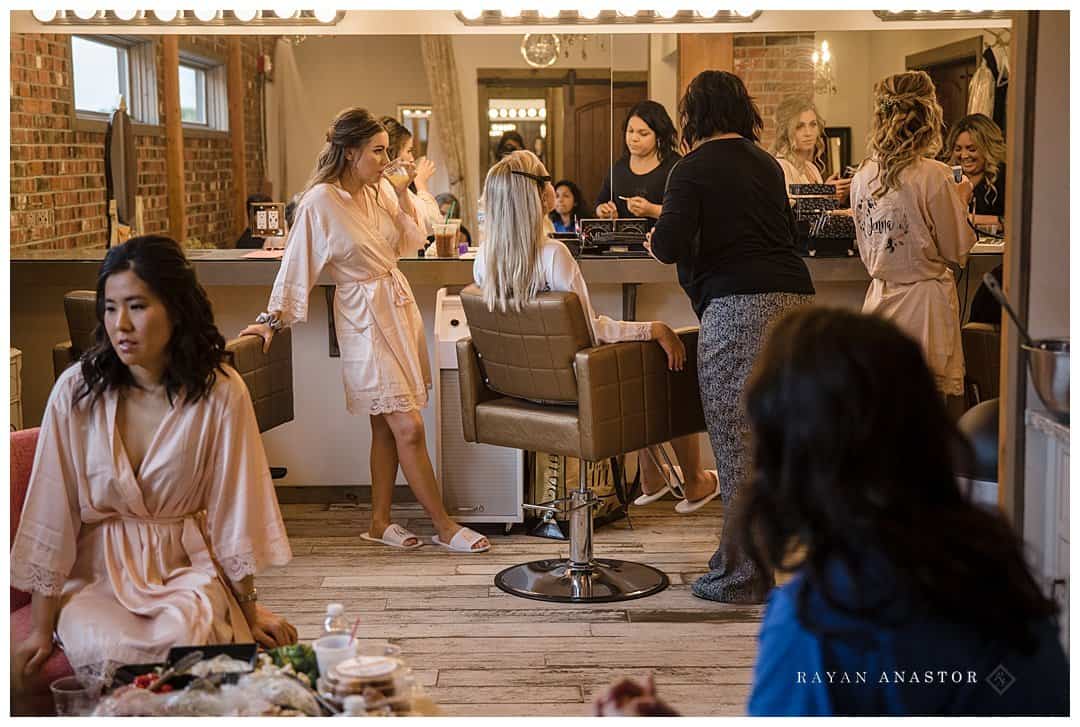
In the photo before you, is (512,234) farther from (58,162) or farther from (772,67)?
(58,162)

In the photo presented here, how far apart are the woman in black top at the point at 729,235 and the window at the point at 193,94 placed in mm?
4771

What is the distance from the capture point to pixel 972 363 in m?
4.35

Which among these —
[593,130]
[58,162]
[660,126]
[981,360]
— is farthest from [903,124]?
[58,162]

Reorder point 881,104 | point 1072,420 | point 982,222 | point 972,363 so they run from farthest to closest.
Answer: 1. point 982,222
2. point 972,363
3. point 881,104
4. point 1072,420

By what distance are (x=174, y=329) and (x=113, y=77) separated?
4.81m

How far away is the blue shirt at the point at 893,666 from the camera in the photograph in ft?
4.47

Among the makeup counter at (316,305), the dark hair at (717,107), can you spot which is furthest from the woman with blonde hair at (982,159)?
the dark hair at (717,107)

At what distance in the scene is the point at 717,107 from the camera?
3.47 metres

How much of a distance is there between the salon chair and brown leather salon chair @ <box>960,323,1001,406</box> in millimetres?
2207

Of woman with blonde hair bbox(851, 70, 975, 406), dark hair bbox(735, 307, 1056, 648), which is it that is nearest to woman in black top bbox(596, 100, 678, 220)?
woman with blonde hair bbox(851, 70, 975, 406)

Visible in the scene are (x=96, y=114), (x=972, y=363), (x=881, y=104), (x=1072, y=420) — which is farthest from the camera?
(x=96, y=114)

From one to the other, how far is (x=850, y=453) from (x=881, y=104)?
9.60ft
